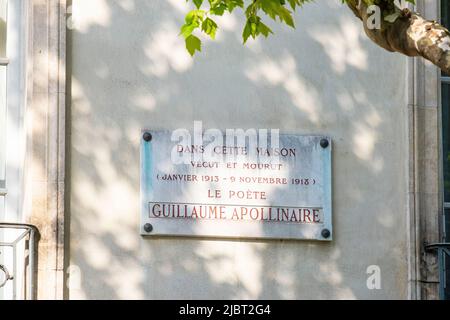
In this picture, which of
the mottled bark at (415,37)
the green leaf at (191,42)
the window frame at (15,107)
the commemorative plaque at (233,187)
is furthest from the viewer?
the window frame at (15,107)

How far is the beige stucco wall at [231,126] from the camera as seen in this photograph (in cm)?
1204

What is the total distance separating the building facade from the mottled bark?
2877 millimetres

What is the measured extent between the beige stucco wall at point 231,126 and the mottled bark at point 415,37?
2.85 meters

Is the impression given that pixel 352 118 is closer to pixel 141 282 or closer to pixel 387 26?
pixel 141 282

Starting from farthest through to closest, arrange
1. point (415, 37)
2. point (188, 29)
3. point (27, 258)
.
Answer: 1. point (27, 258)
2. point (188, 29)
3. point (415, 37)

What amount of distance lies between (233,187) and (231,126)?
0.49m

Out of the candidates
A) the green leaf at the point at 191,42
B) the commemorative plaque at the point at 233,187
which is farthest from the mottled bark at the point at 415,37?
the commemorative plaque at the point at 233,187

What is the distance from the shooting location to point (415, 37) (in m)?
9.23

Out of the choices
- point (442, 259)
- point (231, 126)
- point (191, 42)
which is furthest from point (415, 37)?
point (442, 259)

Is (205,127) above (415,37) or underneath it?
underneath

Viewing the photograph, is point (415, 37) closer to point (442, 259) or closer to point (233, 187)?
point (233, 187)

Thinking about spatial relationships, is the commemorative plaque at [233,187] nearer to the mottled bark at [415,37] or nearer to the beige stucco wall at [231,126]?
the beige stucco wall at [231,126]

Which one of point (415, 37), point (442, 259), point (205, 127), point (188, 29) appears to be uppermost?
point (188, 29)

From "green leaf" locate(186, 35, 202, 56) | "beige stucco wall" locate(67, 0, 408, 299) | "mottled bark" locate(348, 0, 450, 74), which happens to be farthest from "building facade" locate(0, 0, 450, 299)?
"mottled bark" locate(348, 0, 450, 74)
